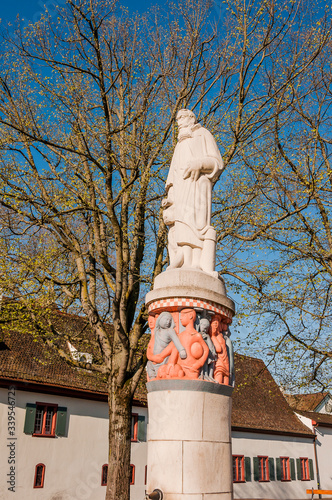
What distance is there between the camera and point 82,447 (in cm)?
1944

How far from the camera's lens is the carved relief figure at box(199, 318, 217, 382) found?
6.47 meters

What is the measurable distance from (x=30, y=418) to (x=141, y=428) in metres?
5.69

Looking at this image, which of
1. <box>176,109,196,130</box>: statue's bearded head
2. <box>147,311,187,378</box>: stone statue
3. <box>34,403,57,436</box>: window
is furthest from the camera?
<box>34,403,57,436</box>: window

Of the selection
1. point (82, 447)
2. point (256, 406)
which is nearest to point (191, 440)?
point (82, 447)

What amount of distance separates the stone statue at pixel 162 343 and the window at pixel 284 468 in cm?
2477

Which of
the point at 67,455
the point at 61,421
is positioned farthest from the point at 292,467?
the point at 61,421

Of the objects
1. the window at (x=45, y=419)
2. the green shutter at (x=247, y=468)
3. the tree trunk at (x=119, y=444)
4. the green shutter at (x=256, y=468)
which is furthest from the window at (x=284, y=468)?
the tree trunk at (x=119, y=444)

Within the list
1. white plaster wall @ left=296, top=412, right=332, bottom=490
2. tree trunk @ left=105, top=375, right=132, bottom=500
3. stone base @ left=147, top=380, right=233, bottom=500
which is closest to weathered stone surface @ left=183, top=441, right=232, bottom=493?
stone base @ left=147, top=380, right=233, bottom=500

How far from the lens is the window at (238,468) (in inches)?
986

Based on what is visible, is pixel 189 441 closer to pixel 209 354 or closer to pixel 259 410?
pixel 209 354

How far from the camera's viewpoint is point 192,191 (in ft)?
26.2

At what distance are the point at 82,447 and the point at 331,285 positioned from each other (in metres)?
12.4

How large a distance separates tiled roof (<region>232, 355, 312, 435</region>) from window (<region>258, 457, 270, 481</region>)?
5.53 ft

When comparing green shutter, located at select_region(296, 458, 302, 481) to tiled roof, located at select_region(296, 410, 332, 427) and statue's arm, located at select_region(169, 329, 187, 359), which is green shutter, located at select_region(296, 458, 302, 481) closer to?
tiled roof, located at select_region(296, 410, 332, 427)
